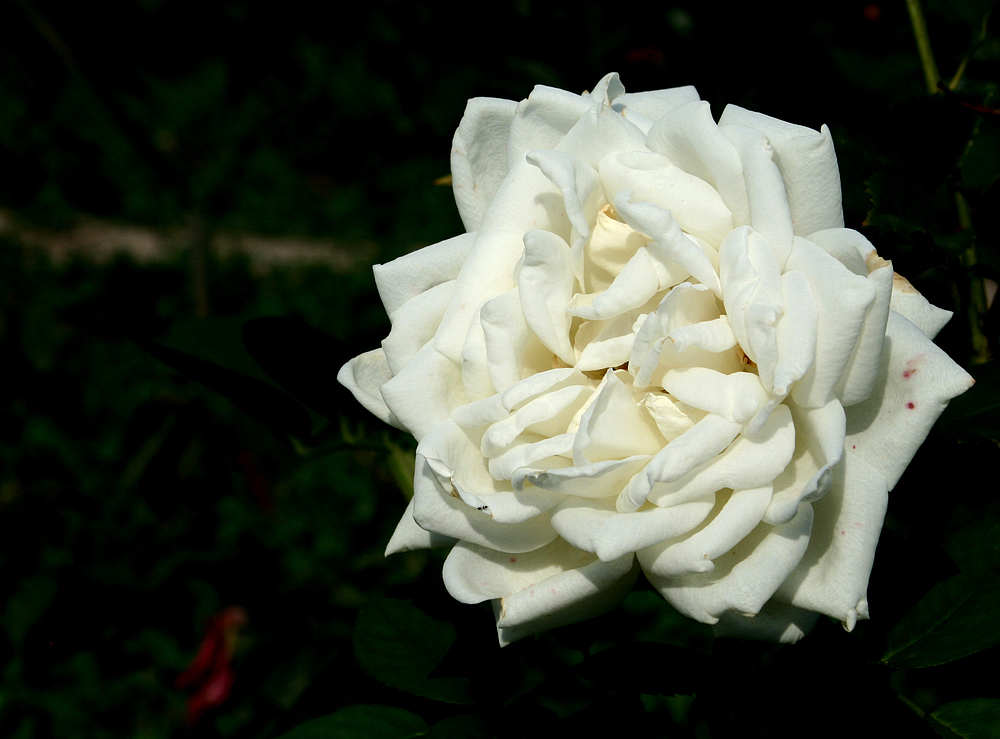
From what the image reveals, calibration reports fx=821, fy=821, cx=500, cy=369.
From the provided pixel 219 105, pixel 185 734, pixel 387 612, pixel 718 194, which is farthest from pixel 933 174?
pixel 219 105

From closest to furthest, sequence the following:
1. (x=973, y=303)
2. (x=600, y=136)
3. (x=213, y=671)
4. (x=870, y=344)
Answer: (x=870, y=344)
(x=600, y=136)
(x=973, y=303)
(x=213, y=671)

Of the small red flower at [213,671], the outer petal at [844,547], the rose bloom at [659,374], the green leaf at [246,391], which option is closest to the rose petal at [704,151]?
the rose bloom at [659,374]

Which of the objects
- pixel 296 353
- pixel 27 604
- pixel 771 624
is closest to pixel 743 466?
pixel 771 624

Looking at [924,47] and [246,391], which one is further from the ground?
[924,47]

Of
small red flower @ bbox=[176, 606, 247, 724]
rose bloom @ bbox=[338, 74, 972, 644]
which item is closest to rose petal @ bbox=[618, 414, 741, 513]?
rose bloom @ bbox=[338, 74, 972, 644]

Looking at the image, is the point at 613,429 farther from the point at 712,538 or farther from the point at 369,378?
the point at 369,378

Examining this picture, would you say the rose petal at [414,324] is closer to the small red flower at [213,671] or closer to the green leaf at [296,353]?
the green leaf at [296,353]

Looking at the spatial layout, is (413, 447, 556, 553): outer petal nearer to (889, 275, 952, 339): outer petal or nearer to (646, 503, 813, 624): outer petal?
(646, 503, 813, 624): outer petal

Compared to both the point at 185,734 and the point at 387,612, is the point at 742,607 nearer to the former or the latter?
the point at 387,612
